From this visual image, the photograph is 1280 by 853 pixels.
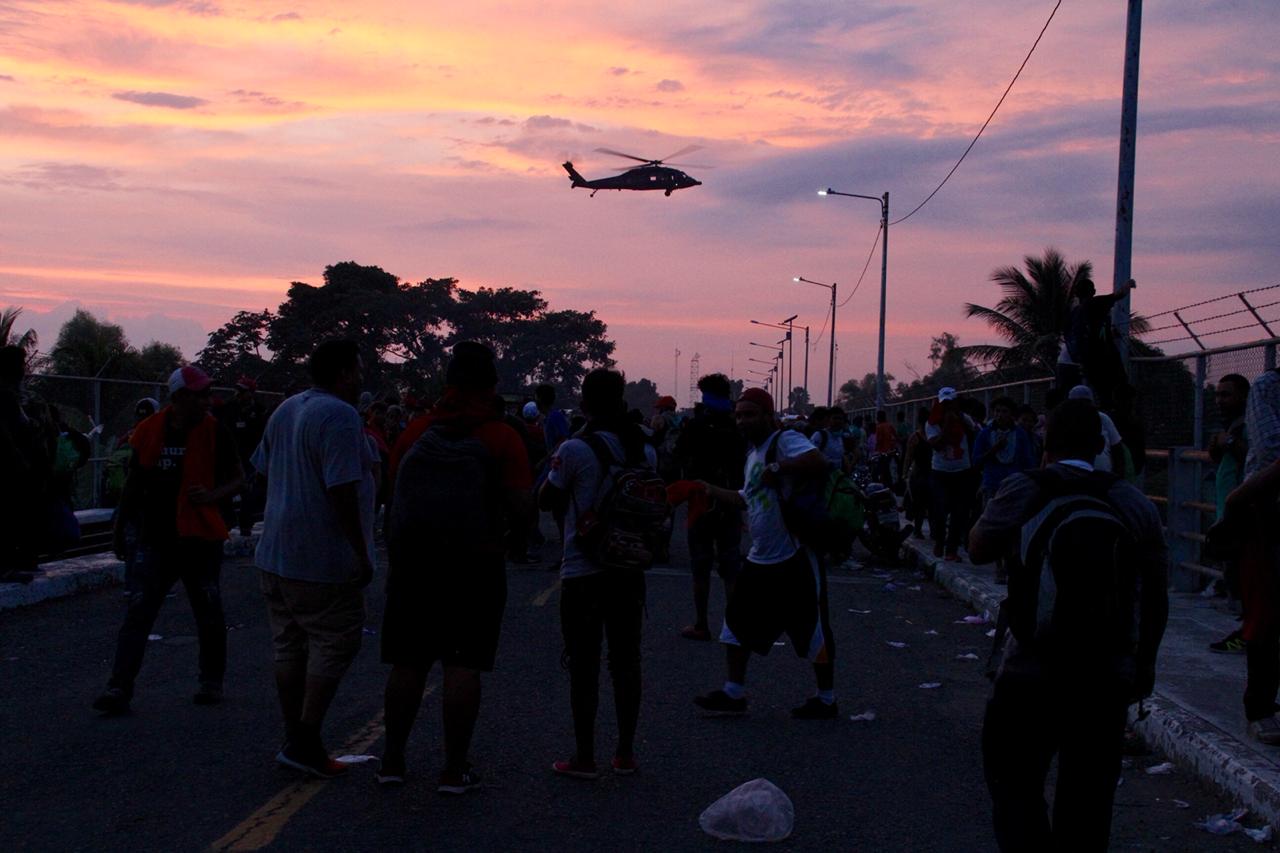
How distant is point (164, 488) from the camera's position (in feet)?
24.9

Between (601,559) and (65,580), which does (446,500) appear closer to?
(601,559)

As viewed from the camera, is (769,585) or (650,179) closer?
(769,585)

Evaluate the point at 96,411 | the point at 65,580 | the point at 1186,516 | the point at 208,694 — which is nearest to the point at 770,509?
the point at 208,694

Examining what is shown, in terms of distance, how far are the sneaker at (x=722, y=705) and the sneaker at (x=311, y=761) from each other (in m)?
2.32

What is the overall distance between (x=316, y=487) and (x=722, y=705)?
2827 mm

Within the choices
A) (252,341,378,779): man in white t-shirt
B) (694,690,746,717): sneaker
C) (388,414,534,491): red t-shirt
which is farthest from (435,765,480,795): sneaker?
(694,690,746,717): sneaker

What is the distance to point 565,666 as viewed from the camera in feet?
20.5

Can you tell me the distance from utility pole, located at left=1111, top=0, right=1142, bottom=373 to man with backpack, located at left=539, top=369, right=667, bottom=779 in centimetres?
802

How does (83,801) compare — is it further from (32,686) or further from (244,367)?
(244,367)

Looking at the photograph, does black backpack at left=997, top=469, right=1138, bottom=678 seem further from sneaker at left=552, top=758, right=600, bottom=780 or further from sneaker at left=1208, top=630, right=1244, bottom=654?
sneaker at left=1208, top=630, right=1244, bottom=654

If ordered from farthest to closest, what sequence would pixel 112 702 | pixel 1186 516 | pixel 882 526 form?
pixel 882 526 → pixel 1186 516 → pixel 112 702

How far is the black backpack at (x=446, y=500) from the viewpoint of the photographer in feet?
18.5

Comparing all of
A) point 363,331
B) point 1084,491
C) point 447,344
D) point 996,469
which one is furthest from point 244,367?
point 1084,491

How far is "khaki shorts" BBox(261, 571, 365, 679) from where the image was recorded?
6.02m
